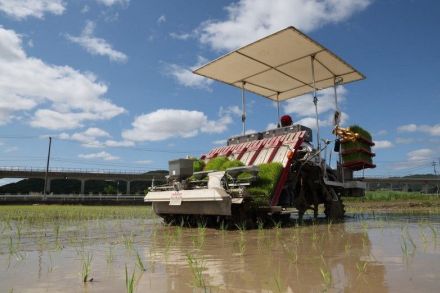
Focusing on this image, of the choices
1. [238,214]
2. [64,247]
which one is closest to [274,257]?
[64,247]

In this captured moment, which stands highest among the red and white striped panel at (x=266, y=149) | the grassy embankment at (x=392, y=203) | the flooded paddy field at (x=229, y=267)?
the red and white striped panel at (x=266, y=149)

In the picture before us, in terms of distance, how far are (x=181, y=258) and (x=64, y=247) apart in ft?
5.82

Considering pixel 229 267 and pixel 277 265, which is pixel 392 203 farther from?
pixel 229 267

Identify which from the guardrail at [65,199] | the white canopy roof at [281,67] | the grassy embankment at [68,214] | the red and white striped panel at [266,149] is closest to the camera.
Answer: the red and white striped panel at [266,149]

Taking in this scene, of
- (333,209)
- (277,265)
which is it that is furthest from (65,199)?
(277,265)

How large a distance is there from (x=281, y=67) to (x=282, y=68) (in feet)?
Result: 0.29

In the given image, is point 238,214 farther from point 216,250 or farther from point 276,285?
point 276,285

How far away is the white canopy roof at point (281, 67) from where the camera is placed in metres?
9.02

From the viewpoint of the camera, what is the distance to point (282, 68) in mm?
10750

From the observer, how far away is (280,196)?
27.8 ft

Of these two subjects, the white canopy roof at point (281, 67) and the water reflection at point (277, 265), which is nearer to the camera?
the water reflection at point (277, 265)

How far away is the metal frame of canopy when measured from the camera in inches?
357

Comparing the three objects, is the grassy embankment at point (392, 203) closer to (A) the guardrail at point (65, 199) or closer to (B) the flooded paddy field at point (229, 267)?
(B) the flooded paddy field at point (229, 267)

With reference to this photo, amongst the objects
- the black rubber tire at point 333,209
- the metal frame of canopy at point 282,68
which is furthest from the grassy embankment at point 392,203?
the metal frame of canopy at point 282,68
